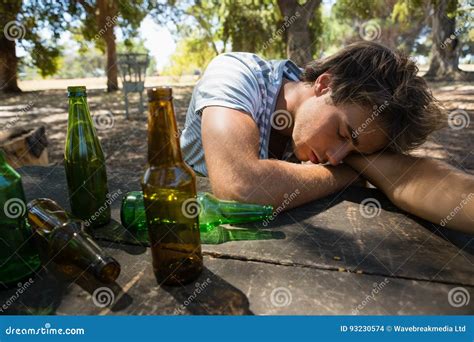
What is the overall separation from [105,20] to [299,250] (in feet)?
40.8

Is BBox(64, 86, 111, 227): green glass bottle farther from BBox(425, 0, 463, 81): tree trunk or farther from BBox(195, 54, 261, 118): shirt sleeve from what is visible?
BBox(425, 0, 463, 81): tree trunk

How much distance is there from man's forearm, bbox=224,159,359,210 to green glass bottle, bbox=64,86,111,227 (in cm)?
49

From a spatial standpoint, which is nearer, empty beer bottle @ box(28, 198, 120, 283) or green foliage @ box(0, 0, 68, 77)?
empty beer bottle @ box(28, 198, 120, 283)

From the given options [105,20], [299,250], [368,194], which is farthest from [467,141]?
[105,20]

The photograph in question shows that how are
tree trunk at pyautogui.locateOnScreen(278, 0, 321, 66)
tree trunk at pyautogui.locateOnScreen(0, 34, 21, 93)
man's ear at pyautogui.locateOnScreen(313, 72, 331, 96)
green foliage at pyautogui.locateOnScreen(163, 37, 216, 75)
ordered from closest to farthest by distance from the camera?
man's ear at pyautogui.locateOnScreen(313, 72, 331, 96), tree trunk at pyautogui.locateOnScreen(278, 0, 321, 66), tree trunk at pyautogui.locateOnScreen(0, 34, 21, 93), green foliage at pyautogui.locateOnScreen(163, 37, 216, 75)

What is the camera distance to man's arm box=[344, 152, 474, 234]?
4.04ft

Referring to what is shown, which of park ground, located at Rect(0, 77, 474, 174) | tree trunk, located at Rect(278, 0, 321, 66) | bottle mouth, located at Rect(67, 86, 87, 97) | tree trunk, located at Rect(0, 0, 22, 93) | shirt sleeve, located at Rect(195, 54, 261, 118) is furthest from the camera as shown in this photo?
tree trunk, located at Rect(0, 0, 22, 93)

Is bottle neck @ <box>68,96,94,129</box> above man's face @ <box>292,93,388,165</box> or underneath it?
above

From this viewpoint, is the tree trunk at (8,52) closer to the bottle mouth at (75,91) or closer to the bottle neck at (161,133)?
the bottle mouth at (75,91)

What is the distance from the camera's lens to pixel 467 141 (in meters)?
5.71

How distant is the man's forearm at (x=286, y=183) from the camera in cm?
137

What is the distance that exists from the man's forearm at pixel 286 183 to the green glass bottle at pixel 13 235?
68 cm

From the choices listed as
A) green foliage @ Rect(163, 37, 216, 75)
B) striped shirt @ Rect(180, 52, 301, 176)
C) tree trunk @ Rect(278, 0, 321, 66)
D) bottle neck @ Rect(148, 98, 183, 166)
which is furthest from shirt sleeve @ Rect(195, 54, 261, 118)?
green foliage @ Rect(163, 37, 216, 75)

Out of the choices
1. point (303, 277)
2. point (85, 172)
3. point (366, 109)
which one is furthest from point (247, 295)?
point (366, 109)
